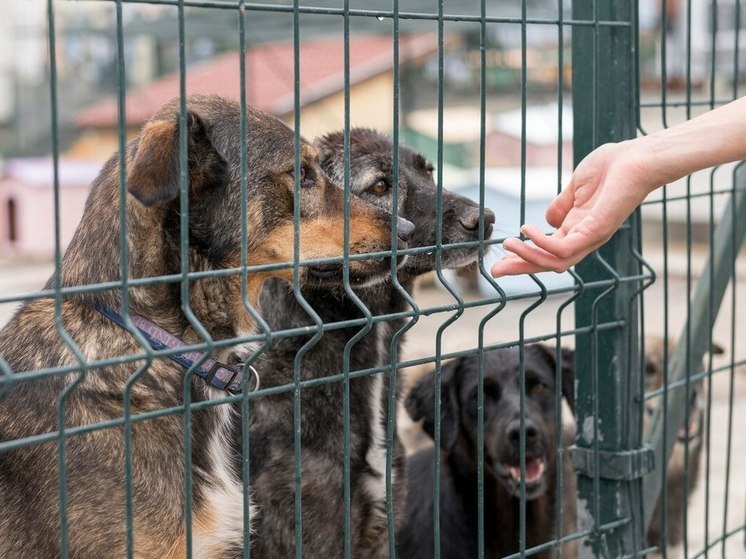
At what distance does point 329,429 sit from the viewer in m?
3.91

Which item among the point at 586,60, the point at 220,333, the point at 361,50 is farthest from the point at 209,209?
the point at 361,50

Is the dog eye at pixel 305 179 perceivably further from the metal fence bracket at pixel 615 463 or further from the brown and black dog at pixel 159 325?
the metal fence bracket at pixel 615 463

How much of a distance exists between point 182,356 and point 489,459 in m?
2.10

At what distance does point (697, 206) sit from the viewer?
47.0 feet

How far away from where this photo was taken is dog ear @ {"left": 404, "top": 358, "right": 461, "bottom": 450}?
4.66 metres

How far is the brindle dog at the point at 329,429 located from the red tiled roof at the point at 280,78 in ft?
64.6

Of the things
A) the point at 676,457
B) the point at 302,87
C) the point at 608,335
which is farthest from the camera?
the point at 302,87

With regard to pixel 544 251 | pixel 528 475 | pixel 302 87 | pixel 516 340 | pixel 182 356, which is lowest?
pixel 528 475

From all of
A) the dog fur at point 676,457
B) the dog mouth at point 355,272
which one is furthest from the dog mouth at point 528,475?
the dog mouth at point 355,272

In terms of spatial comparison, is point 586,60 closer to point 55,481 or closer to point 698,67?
point 55,481

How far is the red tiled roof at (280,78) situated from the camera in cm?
2477

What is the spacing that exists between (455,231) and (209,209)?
1.46m

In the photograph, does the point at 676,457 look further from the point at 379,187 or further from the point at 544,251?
the point at 544,251

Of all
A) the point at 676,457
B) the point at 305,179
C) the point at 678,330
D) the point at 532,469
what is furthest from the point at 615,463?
the point at 678,330
